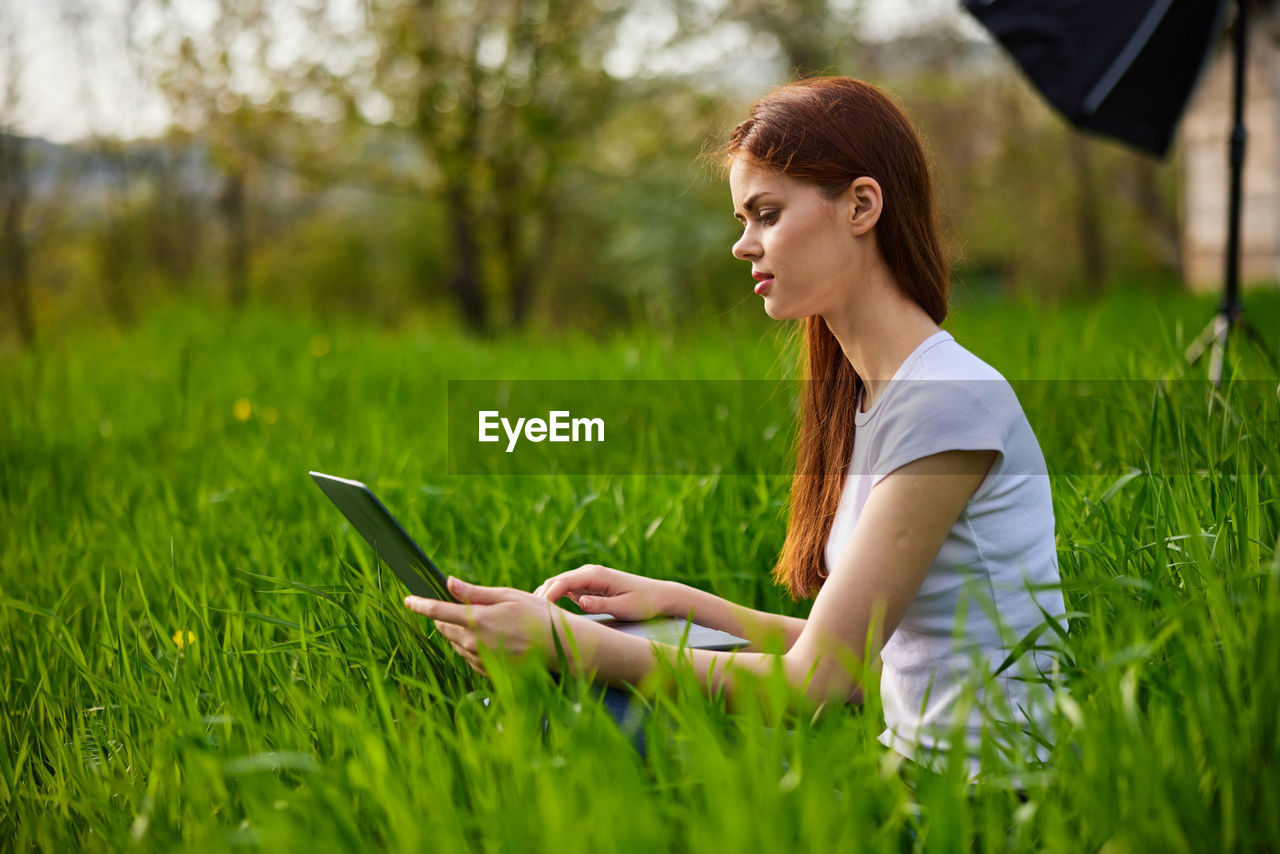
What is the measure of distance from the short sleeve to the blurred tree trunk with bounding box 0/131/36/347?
40.5 feet

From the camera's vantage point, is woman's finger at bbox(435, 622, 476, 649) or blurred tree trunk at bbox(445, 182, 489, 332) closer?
woman's finger at bbox(435, 622, 476, 649)

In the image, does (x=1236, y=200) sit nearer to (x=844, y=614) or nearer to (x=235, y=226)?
(x=844, y=614)

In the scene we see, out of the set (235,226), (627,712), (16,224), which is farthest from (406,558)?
(235,226)

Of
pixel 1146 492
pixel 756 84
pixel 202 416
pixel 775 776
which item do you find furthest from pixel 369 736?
pixel 756 84

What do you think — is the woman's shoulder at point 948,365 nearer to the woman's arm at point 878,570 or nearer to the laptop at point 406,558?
the woman's arm at point 878,570

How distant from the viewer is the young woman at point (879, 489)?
4.69ft

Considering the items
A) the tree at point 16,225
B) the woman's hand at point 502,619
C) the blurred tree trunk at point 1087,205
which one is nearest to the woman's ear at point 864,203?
the woman's hand at point 502,619

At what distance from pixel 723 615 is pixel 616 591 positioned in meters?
0.20

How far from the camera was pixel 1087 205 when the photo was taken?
17.4m

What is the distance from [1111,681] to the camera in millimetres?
1229

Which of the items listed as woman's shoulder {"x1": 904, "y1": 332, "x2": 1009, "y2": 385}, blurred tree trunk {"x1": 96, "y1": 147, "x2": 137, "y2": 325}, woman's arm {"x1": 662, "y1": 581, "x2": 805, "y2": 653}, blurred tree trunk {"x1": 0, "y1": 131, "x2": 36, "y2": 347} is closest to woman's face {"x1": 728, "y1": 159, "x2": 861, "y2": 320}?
woman's shoulder {"x1": 904, "y1": 332, "x2": 1009, "y2": 385}

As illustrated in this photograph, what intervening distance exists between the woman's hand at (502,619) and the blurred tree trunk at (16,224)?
39.3 feet

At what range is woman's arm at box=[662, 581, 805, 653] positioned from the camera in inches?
71.9

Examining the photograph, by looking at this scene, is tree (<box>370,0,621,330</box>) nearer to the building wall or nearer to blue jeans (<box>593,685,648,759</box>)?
the building wall
